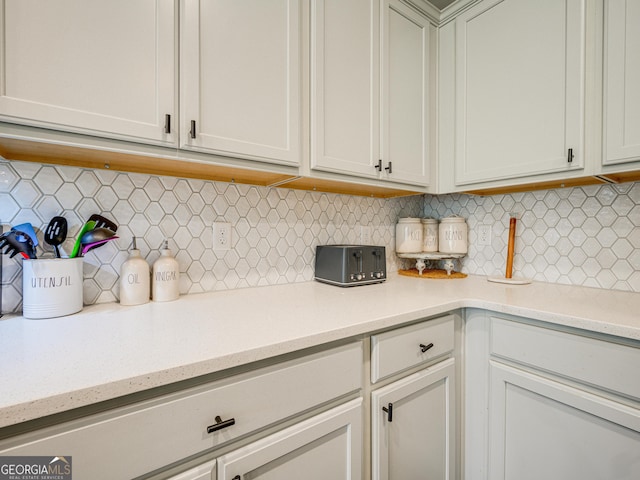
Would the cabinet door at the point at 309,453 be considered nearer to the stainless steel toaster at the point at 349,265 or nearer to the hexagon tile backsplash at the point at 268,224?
the stainless steel toaster at the point at 349,265

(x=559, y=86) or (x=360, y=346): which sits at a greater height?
(x=559, y=86)

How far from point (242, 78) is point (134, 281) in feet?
2.55

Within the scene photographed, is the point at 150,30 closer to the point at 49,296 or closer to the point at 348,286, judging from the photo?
the point at 49,296

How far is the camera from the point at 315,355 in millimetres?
808

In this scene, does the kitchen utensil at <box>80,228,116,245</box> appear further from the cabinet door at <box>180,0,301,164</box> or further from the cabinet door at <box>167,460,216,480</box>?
the cabinet door at <box>167,460,216,480</box>

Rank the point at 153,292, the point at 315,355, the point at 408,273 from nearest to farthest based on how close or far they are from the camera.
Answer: the point at 315,355, the point at 153,292, the point at 408,273

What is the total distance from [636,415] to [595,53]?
125cm

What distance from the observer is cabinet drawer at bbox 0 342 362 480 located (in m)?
0.51

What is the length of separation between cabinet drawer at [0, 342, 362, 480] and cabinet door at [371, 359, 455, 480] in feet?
0.79

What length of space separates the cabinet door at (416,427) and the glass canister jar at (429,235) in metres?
0.84

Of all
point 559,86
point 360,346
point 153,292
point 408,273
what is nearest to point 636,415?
point 360,346

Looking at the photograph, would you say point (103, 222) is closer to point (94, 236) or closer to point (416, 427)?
point (94, 236)

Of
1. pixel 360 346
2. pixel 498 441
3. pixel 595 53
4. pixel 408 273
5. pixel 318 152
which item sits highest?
pixel 595 53

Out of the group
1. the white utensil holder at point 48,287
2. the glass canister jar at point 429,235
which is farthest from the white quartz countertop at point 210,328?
the glass canister jar at point 429,235
